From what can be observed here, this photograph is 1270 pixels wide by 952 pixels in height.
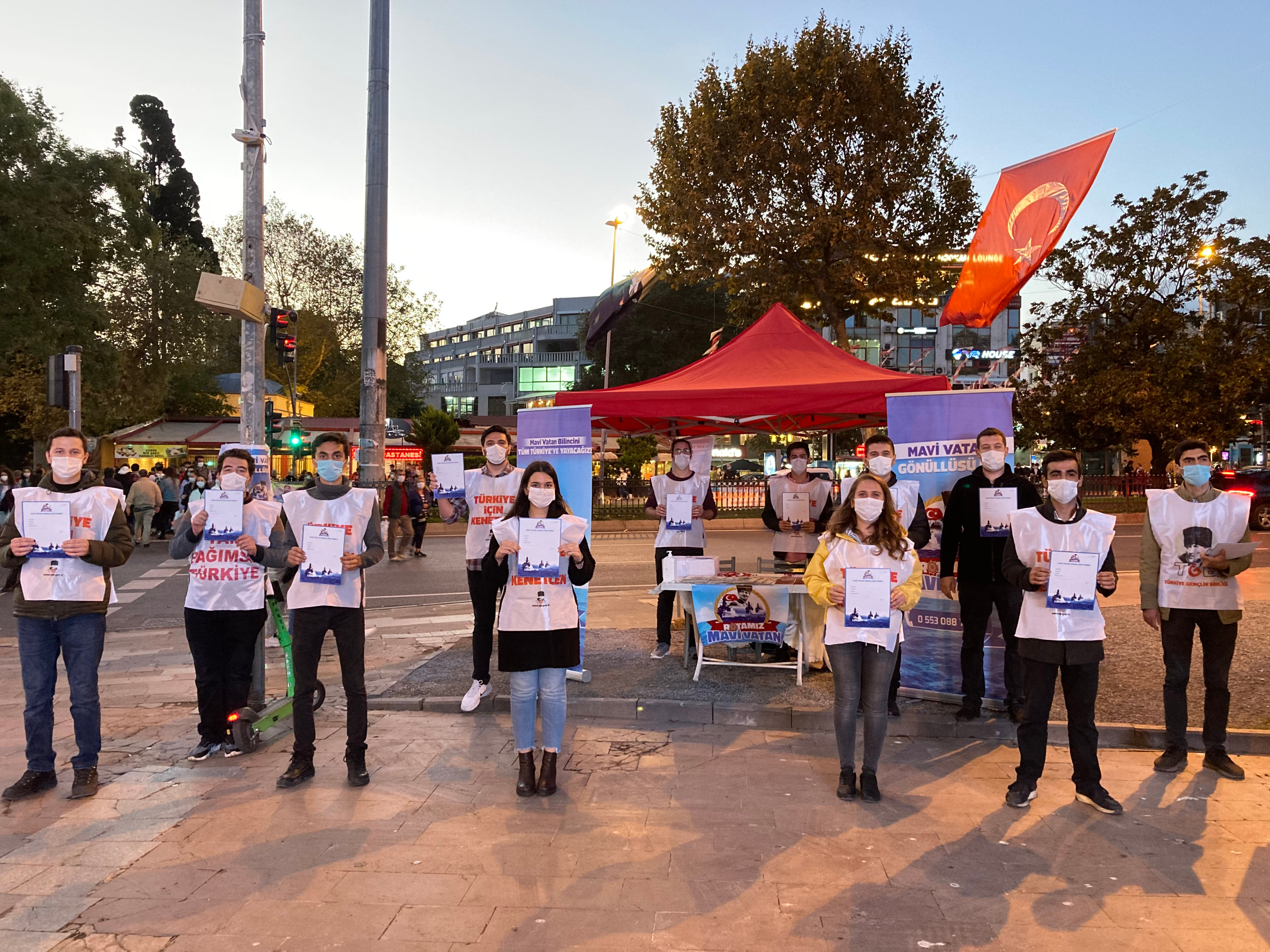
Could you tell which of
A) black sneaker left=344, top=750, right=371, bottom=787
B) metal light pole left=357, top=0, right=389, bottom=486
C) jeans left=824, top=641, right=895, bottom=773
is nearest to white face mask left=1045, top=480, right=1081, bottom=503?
jeans left=824, top=641, right=895, bottom=773

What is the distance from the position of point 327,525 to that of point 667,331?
48.1 m

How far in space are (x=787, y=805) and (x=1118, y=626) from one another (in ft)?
22.4

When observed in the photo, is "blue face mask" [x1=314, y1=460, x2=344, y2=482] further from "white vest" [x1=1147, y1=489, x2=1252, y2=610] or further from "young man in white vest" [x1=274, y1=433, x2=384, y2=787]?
"white vest" [x1=1147, y1=489, x2=1252, y2=610]

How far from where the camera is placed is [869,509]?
5.22 m

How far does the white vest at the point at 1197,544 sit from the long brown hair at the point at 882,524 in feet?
5.52

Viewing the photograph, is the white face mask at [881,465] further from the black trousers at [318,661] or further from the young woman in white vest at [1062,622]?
the black trousers at [318,661]

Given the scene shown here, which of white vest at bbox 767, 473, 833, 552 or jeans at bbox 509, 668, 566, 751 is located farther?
white vest at bbox 767, 473, 833, 552

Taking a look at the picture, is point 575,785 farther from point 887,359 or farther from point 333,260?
point 333,260

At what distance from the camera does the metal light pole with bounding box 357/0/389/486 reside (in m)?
12.8

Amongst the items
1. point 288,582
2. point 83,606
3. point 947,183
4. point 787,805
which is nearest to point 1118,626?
point 787,805

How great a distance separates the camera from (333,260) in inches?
1601

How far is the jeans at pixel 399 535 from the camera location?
60.1 feet

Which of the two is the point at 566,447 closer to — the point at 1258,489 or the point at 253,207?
the point at 253,207

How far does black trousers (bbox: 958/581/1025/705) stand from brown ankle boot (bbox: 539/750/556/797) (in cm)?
324
